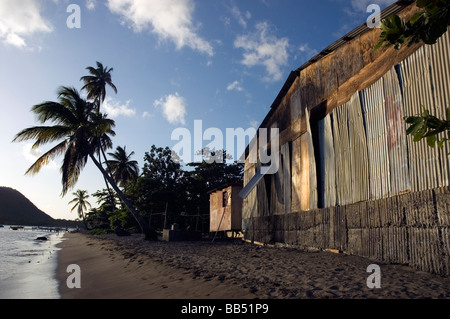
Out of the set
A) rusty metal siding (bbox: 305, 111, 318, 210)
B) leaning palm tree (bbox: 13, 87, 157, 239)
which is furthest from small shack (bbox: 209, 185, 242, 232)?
rusty metal siding (bbox: 305, 111, 318, 210)

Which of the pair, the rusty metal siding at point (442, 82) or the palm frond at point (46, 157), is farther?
the palm frond at point (46, 157)

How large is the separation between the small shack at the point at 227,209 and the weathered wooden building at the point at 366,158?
671cm

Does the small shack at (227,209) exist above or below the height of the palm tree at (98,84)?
below

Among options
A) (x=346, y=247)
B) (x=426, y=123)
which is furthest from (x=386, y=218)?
(x=426, y=123)

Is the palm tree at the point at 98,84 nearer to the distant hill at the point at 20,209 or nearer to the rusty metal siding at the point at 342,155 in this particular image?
the rusty metal siding at the point at 342,155

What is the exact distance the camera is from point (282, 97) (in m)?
12.8

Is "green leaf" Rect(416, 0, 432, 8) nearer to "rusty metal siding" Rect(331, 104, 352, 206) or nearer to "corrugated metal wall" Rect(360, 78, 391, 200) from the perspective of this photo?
"corrugated metal wall" Rect(360, 78, 391, 200)

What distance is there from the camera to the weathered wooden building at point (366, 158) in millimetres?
5426

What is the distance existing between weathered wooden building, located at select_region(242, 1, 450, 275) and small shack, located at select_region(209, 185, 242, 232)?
22.0ft

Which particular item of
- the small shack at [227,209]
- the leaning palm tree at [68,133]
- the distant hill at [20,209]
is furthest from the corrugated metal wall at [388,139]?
the distant hill at [20,209]

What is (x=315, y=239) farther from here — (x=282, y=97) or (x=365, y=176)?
(x=282, y=97)

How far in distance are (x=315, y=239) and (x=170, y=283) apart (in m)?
4.88

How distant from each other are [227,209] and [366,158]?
13.1 m

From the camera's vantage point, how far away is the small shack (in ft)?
62.8
